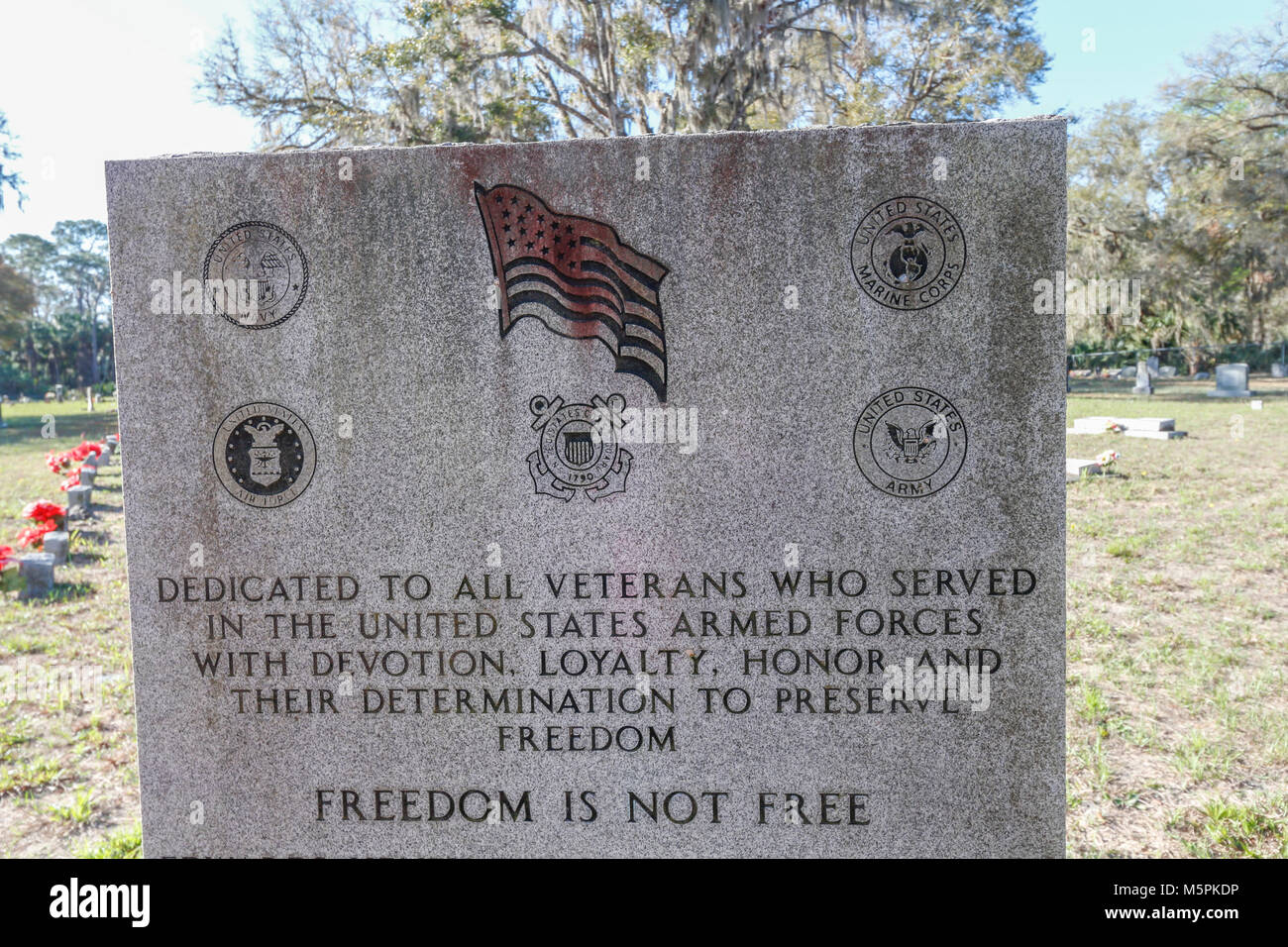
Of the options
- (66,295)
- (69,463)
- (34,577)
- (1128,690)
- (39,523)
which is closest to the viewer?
(1128,690)

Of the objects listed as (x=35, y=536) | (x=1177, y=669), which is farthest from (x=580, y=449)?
(x=35, y=536)

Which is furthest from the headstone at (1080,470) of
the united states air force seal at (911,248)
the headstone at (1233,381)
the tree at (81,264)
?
the tree at (81,264)

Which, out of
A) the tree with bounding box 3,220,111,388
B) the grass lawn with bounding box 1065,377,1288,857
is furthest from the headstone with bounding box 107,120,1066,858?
the tree with bounding box 3,220,111,388

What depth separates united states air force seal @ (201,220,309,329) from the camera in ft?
9.47

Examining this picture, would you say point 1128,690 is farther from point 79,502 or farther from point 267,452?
point 79,502

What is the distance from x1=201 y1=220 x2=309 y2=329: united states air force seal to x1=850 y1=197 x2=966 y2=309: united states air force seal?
1827mm

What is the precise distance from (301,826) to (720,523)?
1.77 m

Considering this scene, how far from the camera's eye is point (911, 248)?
277 centimetres

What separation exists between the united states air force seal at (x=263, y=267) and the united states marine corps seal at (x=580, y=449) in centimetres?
88

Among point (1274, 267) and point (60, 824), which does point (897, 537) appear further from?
point (1274, 267)

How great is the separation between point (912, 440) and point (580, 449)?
3.54 feet

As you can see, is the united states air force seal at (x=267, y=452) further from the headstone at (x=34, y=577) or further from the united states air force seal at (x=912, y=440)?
the headstone at (x=34, y=577)

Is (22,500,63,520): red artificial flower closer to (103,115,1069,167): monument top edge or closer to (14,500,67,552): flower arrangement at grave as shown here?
(14,500,67,552): flower arrangement at grave
